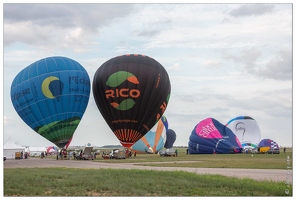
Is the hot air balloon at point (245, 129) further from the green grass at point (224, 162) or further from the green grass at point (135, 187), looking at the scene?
the green grass at point (135, 187)

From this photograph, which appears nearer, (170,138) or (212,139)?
(212,139)

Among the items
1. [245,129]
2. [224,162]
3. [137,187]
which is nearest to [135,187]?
[137,187]

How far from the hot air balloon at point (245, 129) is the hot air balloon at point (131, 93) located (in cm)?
3614

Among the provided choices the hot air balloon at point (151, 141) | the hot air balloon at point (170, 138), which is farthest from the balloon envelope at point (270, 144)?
the hot air balloon at point (170, 138)

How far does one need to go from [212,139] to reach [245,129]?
12.4 m

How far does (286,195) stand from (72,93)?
2789 cm

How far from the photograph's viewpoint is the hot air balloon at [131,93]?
128 ft

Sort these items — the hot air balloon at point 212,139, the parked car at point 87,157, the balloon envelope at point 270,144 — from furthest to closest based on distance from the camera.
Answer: the balloon envelope at point 270,144 → the hot air balloon at point 212,139 → the parked car at point 87,157

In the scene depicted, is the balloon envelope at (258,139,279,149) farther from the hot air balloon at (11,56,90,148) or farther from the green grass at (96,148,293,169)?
the hot air balloon at (11,56,90,148)

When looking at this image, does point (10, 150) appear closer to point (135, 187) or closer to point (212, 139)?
point (212, 139)

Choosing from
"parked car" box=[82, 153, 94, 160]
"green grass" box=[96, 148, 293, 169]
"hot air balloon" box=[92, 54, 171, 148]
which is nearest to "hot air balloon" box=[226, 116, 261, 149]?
"green grass" box=[96, 148, 293, 169]

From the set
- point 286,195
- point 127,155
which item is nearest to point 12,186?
point 286,195

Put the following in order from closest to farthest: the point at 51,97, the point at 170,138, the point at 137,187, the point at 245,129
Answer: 1. the point at 137,187
2. the point at 51,97
3. the point at 245,129
4. the point at 170,138

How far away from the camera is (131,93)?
38.9 m
